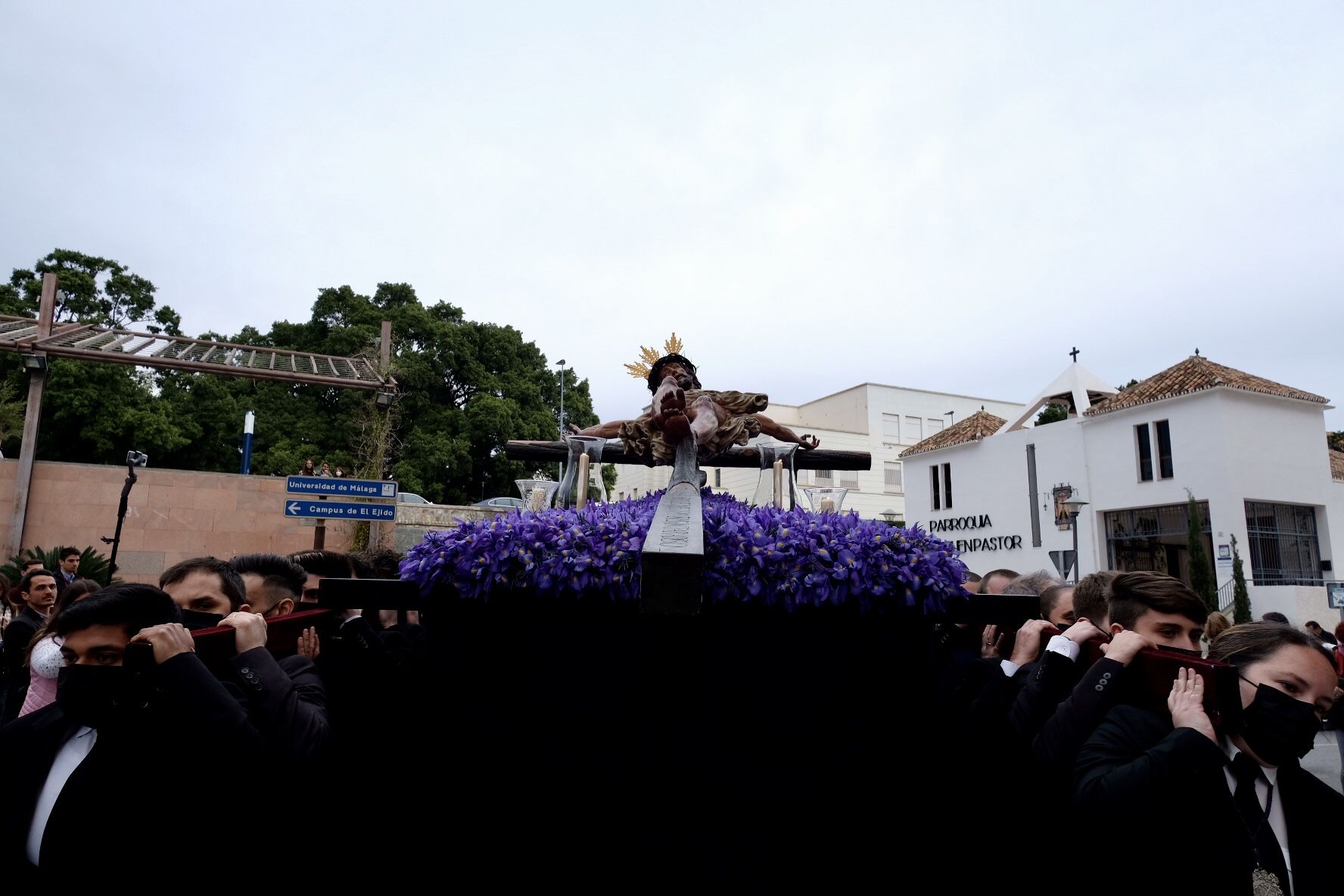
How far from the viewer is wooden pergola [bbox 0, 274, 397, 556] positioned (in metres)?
16.7

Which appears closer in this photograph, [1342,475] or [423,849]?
[423,849]

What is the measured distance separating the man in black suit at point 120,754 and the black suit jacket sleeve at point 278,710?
95 mm

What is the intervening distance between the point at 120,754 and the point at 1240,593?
2746cm

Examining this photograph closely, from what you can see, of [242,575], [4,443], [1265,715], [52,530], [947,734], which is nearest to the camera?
[1265,715]

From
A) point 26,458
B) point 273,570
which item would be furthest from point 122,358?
point 273,570

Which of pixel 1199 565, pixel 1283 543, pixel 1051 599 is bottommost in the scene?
pixel 1051 599

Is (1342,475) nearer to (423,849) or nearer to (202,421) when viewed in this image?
(423,849)

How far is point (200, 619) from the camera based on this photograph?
9.66 ft

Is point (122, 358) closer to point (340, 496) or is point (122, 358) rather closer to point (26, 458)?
point (26, 458)

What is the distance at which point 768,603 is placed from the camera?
Result: 7.82 ft

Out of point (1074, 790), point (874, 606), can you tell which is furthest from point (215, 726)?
point (1074, 790)

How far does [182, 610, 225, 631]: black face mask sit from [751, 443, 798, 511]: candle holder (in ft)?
7.57

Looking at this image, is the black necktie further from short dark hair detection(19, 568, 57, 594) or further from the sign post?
the sign post

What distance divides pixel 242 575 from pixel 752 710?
7.54 ft
